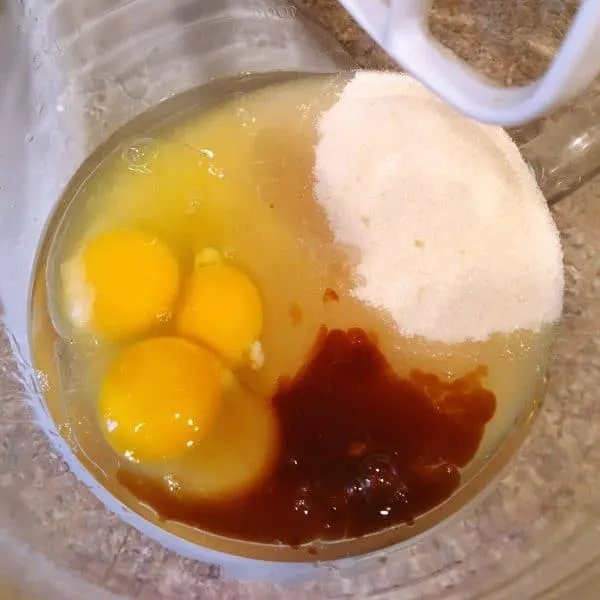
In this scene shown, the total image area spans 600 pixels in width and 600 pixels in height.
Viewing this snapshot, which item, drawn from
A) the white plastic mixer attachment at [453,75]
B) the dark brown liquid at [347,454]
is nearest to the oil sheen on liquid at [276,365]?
the dark brown liquid at [347,454]

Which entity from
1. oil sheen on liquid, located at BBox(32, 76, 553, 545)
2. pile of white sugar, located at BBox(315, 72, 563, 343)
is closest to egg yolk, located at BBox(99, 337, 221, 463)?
oil sheen on liquid, located at BBox(32, 76, 553, 545)

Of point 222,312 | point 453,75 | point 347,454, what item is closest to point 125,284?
point 222,312

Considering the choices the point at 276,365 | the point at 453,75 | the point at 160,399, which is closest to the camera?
the point at 453,75

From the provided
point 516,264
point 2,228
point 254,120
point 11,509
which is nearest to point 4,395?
point 11,509

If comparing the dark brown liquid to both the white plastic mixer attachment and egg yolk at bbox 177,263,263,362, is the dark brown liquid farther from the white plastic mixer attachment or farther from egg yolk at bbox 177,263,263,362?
the white plastic mixer attachment

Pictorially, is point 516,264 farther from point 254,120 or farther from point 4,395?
point 4,395

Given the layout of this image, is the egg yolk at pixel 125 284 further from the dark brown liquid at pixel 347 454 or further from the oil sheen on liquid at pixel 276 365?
the dark brown liquid at pixel 347 454

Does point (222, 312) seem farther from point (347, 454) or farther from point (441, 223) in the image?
point (441, 223)
